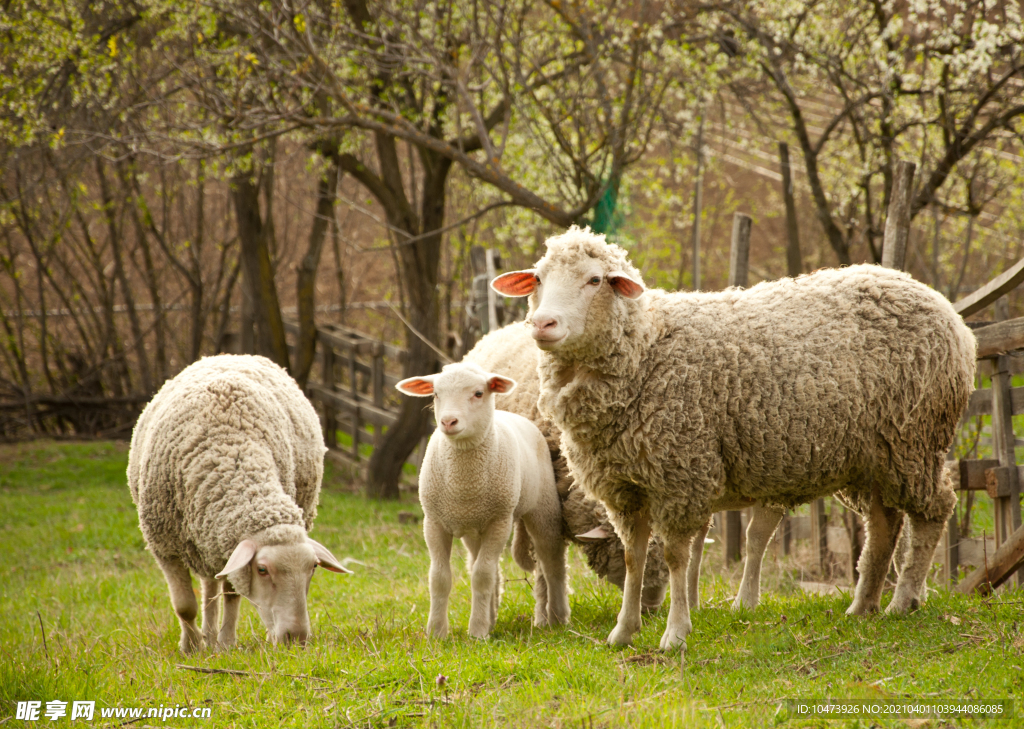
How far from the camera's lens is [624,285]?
3857 millimetres

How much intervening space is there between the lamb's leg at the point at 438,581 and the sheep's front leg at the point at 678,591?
110 centimetres

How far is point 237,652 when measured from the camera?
4297 millimetres

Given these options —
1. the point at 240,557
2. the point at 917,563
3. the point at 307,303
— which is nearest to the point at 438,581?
the point at 240,557

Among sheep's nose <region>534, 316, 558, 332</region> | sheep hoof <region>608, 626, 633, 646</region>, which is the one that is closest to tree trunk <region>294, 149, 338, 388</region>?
sheep hoof <region>608, 626, 633, 646</region>

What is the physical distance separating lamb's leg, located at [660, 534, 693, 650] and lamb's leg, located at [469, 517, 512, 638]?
2.78 ft

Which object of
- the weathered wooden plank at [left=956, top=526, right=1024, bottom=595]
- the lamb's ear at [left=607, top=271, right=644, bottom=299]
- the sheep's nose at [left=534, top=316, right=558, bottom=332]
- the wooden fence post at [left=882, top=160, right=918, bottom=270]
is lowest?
the weathered wooden plank at [left=956, top=526, right=1024, bottom=595]

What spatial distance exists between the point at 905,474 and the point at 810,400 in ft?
2.06

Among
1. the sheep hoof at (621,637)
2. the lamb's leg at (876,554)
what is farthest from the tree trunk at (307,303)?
the lamb's leg at (876,554)

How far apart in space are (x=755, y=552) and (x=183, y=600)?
313 cm

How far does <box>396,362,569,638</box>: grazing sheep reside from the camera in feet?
13.6

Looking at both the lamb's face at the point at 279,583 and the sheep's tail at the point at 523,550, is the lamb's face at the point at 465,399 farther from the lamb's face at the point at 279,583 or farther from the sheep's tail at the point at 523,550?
the sheep's tail at the point at 523,550

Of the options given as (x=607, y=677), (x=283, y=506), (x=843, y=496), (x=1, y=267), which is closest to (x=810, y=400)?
(x=843, y=496)

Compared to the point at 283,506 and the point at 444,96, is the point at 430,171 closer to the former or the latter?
the point at 444,96

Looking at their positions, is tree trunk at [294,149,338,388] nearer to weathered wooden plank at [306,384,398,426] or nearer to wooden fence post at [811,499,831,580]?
weathered wooden plank at [306,384,398,426]
